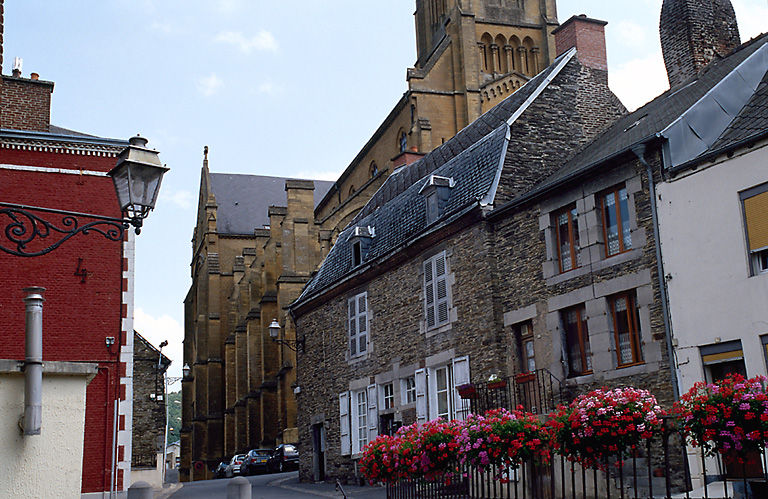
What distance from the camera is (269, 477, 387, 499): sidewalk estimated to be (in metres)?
20.0

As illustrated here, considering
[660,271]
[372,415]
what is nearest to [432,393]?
[372,415]

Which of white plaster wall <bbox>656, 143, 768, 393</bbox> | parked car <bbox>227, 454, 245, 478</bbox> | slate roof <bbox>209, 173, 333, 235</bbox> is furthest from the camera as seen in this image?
slate roof <bbox>209, 173, 333, 235</bbox>

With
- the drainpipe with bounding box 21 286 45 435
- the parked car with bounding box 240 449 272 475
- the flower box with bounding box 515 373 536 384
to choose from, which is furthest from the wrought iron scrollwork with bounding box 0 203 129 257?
the parked car with bounding box 240 449 272 475

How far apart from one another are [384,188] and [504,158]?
9724mm

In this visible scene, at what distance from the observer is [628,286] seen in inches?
606

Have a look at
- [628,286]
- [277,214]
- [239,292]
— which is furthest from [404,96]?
[628,286]

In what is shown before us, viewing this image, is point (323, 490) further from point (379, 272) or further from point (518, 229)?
point (518, 229)

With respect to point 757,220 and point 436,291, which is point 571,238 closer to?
point 757,220

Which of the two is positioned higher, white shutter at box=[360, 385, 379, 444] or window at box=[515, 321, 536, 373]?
window at box=[515, 321, 536, 373]

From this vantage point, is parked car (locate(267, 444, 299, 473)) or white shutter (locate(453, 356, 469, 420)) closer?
white shutter (locate(453, 356, 469, 420))

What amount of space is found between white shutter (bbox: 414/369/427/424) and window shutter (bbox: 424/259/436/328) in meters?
1.16

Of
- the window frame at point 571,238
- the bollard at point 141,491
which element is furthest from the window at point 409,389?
the bollard at point 141,491

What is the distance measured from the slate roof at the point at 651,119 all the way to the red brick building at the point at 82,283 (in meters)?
9.50

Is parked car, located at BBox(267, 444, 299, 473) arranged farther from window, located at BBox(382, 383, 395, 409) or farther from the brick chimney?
the brick chimney
